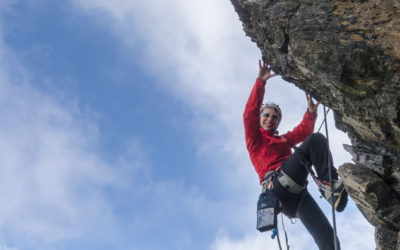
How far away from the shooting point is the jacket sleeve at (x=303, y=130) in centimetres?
792

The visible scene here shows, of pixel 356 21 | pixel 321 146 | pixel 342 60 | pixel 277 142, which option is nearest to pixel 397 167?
pixel 321 146

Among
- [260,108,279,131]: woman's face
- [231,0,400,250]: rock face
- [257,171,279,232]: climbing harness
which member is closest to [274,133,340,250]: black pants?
[257,171,279,232]: climbing harness

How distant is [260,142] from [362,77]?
2.66 meters

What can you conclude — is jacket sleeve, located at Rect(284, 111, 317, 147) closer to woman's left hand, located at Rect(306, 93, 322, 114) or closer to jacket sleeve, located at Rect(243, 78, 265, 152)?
woman's left hand, located at Rect(306, 93, 322, 114)

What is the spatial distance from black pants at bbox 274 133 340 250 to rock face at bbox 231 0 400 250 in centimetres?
47

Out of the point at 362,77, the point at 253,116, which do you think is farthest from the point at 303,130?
the point at 362,77

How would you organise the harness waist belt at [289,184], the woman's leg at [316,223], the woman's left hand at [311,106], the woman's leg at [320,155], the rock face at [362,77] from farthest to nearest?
1. the woman's left hand at [311,106]
2. the harness waist belt at [289,184]
3. the woman's leg at [316,223]
4. the woman's leg at [320,155]
5. the rock face at [362,77]

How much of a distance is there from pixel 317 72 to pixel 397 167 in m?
1.71

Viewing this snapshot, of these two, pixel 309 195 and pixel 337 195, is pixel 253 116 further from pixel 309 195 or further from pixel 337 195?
pixel 337 195

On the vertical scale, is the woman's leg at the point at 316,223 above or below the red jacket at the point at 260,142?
below

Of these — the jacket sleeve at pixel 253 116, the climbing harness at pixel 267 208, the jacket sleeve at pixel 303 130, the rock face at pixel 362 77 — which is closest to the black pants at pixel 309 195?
the climbing harness at pixel 267 208

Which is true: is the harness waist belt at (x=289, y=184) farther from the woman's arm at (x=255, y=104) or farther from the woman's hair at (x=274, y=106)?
the woman's hair at (x=274, y=106)

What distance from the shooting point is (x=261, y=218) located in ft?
22.0

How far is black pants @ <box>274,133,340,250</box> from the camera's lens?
6.12 metres
